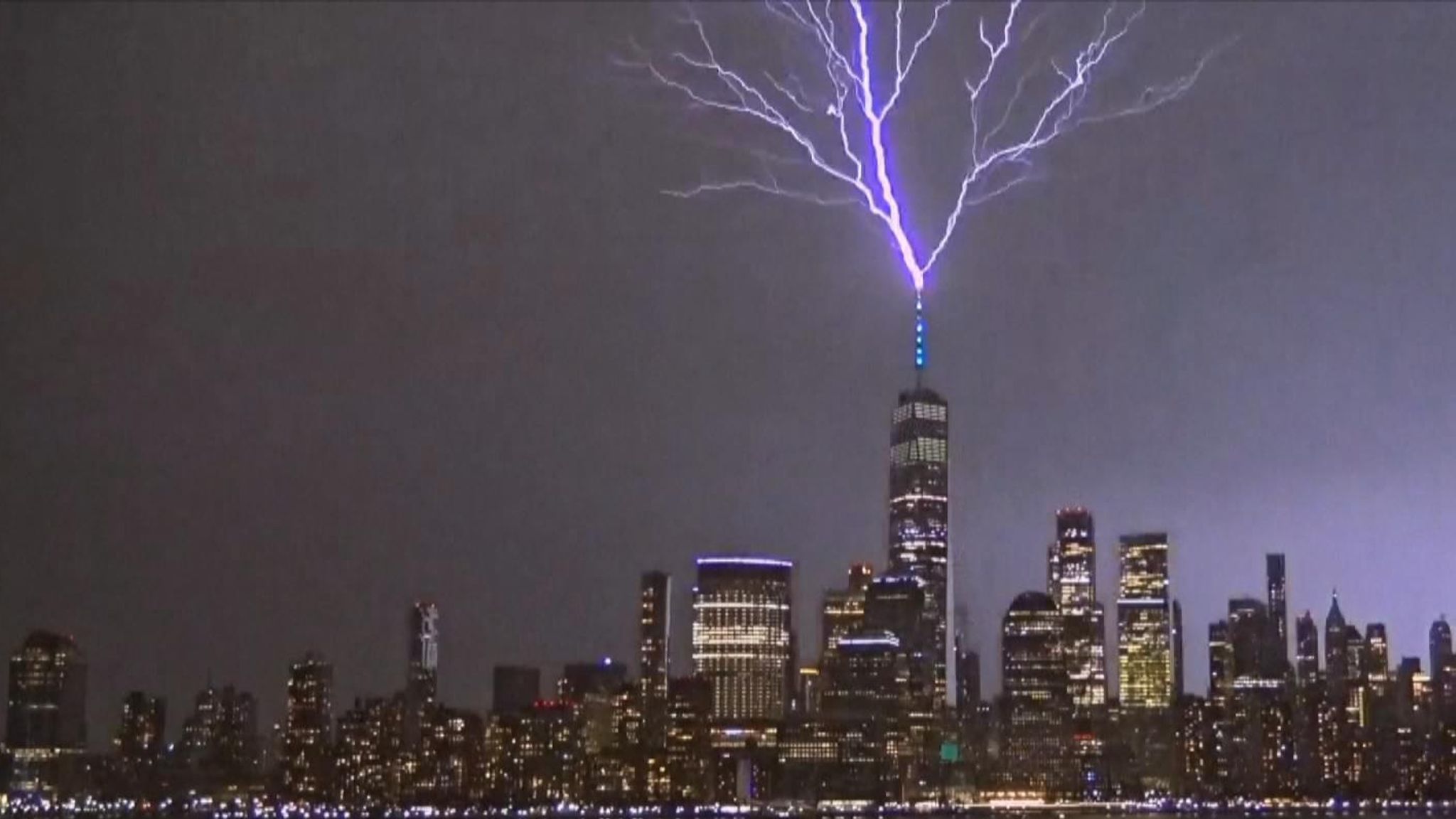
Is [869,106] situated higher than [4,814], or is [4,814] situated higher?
[869,106]

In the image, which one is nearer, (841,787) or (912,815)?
(912,815)

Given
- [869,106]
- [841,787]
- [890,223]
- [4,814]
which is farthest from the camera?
[841,787]

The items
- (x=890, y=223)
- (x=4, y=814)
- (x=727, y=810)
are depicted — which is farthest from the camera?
(x=727, y=810)

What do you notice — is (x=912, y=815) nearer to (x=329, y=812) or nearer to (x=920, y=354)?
(x=920, y=354)

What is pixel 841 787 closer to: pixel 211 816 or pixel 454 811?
pixel 454 811

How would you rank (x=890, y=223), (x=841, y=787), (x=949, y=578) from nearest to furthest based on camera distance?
(x=890, y=223), (x=841, y=787), (x=949, y=578)

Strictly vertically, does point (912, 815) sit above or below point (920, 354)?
below

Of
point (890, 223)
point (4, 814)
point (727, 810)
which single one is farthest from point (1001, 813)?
point (890, 223)

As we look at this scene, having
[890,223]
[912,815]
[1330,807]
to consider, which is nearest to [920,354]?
[912,815]

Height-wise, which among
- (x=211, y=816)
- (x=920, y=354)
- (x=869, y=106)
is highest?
(x=920, y=354)
